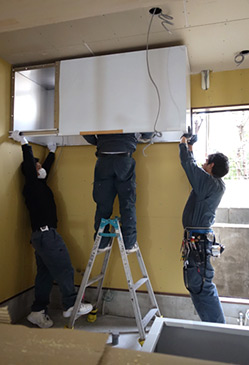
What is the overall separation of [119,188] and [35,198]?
34.8 inches

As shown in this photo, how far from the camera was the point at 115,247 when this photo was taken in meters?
2.95

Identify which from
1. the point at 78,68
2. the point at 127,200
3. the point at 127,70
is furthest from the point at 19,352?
the point at 78,68

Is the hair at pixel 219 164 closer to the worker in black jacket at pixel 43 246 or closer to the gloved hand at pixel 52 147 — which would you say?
the worker in black jacket at pixel 43 246

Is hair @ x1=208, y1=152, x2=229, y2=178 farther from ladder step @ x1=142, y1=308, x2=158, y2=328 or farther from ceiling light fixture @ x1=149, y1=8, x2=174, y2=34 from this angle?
ladder step @ x1=142, y1=308, x2=158, y2=328

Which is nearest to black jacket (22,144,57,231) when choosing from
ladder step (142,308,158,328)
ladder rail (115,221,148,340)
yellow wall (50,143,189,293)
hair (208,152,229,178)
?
yellow wall (50,143,189,293)

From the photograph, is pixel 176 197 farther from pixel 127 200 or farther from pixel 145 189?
pixel 127 200

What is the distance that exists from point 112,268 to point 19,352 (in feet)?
8.44

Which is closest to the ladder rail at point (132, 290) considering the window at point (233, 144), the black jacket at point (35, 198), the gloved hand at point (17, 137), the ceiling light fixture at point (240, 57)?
the black jacket at point (35, 198)

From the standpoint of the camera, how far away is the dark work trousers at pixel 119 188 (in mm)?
2475

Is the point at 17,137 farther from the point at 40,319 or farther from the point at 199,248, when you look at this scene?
the point at 199,248

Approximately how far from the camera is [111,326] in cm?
265

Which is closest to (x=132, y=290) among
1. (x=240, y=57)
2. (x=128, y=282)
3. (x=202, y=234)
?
(x=128, y=282)

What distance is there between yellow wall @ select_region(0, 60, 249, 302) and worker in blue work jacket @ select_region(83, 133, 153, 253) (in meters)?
0.38

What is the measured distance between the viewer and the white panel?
230 cm
